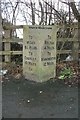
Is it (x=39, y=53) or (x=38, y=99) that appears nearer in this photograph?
(x=38, y=99)

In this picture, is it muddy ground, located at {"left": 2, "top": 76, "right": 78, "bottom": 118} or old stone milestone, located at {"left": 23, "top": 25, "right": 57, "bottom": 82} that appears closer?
muddy ground, located at {"left": 2, "top": 76, "right": 78, "bottom": 118}

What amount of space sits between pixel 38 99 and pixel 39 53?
1636mm

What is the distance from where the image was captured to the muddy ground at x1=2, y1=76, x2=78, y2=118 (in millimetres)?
5773

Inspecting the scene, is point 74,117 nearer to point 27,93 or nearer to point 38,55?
point 27,93

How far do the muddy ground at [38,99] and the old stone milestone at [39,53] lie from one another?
0.78 ft

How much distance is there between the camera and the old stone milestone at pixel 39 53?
796 cm

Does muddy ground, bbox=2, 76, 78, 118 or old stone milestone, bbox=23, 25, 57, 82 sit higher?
old stone milestone, bbox=23, 25, 57, 82

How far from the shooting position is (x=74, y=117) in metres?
5.57

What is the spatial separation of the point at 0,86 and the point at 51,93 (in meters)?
1.30

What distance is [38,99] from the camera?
6.62m

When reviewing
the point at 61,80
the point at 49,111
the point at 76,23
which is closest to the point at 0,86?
the point at 61,80

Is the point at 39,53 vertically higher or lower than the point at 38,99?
higher

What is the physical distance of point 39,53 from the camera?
26.1 ft

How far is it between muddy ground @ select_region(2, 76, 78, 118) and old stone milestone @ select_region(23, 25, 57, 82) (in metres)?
0.24
